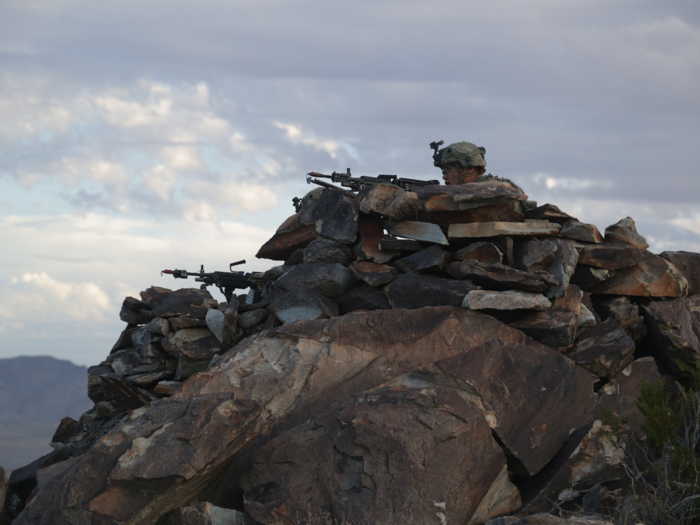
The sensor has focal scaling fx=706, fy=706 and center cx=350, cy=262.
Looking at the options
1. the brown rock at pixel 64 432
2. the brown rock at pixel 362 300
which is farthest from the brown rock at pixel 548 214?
the brown rock at pixel 64 432

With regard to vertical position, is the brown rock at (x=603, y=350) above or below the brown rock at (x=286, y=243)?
below

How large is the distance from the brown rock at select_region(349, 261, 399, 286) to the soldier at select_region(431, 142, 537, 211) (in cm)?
250

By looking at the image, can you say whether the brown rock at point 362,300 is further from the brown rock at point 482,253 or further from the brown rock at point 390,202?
the brown rock at point 482,253

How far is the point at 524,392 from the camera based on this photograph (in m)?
8.56

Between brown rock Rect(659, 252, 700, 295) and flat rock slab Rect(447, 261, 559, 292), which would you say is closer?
flat rock slab Rect(447, 261, 559, 292)

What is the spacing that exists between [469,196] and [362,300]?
2.26 metres

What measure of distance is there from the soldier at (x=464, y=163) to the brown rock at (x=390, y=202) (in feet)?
5.76

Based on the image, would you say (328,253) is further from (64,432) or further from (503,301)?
(64,432)

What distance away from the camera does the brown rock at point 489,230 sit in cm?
1065

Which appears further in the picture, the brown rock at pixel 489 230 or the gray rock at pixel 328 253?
the gray rock at pixel 328 253

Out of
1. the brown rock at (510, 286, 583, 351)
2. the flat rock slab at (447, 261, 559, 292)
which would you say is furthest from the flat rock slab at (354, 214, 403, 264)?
the brown rock at (510, 286, 583, 351)

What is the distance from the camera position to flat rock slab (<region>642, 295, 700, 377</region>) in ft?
34.4

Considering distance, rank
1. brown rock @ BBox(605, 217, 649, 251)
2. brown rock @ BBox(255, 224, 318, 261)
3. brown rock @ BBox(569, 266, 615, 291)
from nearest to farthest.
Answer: brown rock @ BBox(569, 266, 615, 291), brown rock @ BBox(605, 217, 649, 251), brown rock @ BBox(255, 224, 318, 261)

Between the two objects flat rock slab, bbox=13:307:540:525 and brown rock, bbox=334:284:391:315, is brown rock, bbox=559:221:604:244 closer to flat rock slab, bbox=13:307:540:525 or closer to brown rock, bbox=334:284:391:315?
flat rock slab, bbox=13:307:540:525
